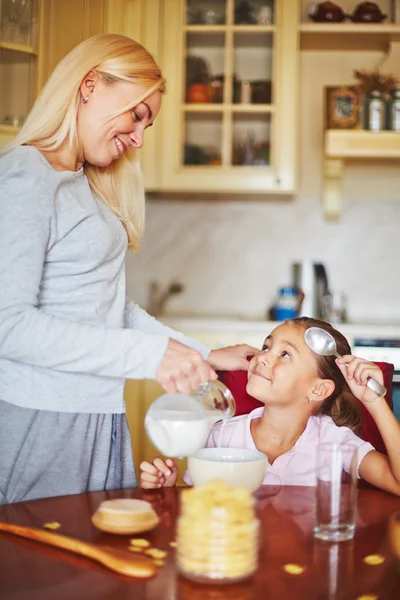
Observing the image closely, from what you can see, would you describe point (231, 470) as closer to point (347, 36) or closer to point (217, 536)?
point (217, 536)

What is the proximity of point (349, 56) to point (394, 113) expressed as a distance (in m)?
0.51

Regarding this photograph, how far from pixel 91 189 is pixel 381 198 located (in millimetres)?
2333

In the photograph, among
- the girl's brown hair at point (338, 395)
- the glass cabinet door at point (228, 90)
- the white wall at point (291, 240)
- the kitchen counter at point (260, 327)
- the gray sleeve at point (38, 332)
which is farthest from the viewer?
the white wall at point (291, 240)

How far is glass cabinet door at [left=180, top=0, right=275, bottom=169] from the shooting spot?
11.5 feet

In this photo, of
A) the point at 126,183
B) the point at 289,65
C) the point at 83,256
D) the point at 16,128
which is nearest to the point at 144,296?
the point at 16,128

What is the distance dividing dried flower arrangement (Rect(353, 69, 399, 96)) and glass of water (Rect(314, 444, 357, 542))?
103 inches

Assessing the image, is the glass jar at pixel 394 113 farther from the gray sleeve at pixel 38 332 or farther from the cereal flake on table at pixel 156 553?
the cereal flake on table at pixel 156 553

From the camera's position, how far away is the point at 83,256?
1.43 metres

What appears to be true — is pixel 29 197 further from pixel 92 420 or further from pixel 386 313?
pixel 386 313

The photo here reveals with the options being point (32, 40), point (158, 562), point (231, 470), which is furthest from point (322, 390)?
point (32, 40)

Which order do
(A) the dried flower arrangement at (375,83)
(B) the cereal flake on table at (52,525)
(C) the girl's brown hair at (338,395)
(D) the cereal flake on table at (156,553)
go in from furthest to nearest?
1. (A) the dried flower arrangement at (375,83)
2. (C) the girl's brown hair at (338,395)
3. (B) the cereal flake on table at (52,525)
4. (D) the cereal flake on table at (156,553)

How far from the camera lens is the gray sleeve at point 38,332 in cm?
120

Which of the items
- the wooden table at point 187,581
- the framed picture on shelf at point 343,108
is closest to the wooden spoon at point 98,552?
the wooden table at point 187,581

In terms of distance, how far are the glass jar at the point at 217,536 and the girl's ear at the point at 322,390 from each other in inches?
34.4
